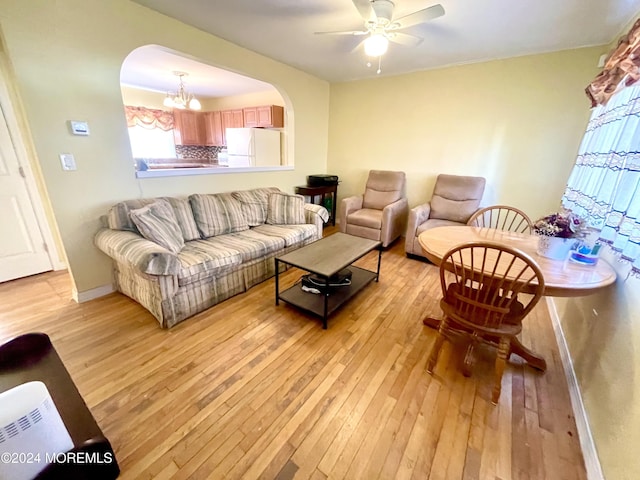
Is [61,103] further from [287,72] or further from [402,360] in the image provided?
[402,360]

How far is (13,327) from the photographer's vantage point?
1.92 m

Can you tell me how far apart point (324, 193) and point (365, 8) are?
272 centimetres

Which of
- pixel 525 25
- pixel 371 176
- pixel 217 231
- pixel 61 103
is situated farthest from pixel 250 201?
pixel 525 25

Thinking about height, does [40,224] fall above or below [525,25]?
below

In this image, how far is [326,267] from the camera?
2012mm

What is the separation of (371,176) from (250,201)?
1.97 meters

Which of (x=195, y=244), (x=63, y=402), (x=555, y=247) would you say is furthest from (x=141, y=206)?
(x=555, y=247)

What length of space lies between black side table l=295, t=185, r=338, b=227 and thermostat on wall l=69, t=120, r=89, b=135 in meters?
2.57

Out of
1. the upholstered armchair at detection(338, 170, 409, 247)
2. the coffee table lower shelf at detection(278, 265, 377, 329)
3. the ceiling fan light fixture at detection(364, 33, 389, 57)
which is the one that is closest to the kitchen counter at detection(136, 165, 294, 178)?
the upholstered armchair at detection(338, 170, 409, 247)

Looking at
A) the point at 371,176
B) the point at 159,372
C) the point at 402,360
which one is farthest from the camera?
the point at 371,176

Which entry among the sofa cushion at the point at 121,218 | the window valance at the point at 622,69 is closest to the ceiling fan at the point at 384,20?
the window valance at the point at 622,69

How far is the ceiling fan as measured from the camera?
175 centimetres

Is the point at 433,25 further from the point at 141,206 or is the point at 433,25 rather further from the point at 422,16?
the point at 141,206

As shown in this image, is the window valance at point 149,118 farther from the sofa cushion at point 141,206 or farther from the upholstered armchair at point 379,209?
the upholstered armchair at point 379,209
